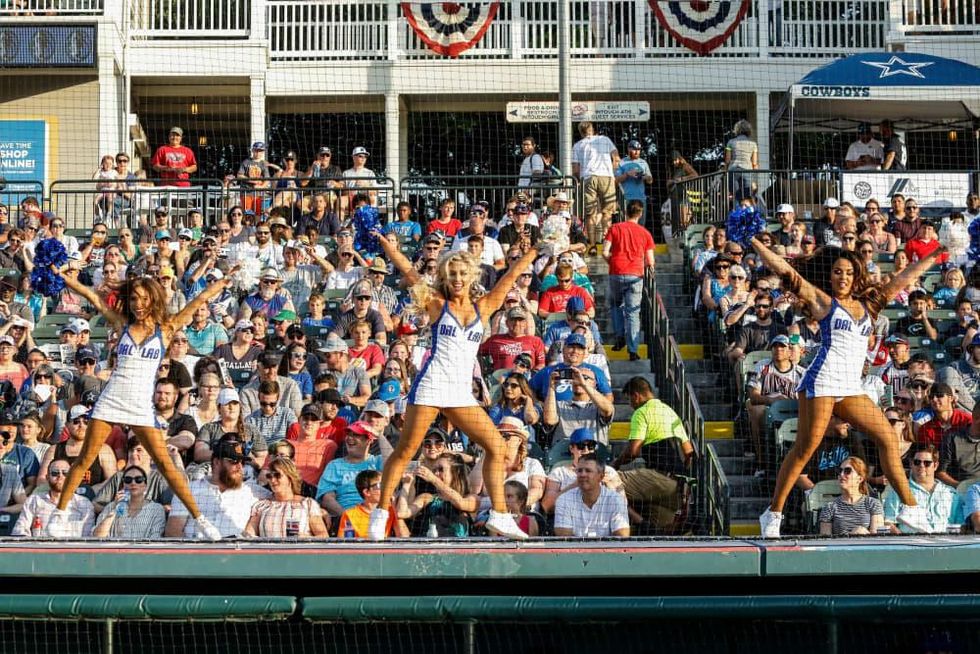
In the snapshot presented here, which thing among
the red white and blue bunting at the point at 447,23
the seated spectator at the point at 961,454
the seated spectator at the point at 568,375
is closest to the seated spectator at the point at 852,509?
the seated spectator at the point at 961,454

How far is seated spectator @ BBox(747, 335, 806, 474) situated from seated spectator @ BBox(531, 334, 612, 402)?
115cm

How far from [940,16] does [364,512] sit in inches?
592

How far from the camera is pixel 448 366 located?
27.7 feet

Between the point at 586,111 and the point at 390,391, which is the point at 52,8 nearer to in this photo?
the point at 586,111

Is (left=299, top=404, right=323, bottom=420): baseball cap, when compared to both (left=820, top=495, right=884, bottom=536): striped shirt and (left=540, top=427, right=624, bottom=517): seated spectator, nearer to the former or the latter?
(left=540, top=427, right=624, bottom=517): seated spectator

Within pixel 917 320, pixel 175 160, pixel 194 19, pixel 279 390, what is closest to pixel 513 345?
pixel 279 390

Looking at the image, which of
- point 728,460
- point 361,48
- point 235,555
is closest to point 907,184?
point 728,460

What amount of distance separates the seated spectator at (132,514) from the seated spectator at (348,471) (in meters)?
1.07

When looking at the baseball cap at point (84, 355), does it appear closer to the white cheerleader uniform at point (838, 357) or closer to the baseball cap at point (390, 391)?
the baseball cap at point (390, 391)

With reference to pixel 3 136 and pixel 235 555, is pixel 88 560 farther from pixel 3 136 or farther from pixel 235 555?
pixel 3 136

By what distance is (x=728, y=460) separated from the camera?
11.7m

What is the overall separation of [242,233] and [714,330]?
16.8ft

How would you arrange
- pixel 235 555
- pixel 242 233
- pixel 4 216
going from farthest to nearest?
pixel 4 216 → pixel 242 233 → pixel 235 555

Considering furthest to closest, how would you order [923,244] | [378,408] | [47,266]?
[923,244]
[47,266]
[378,408]
